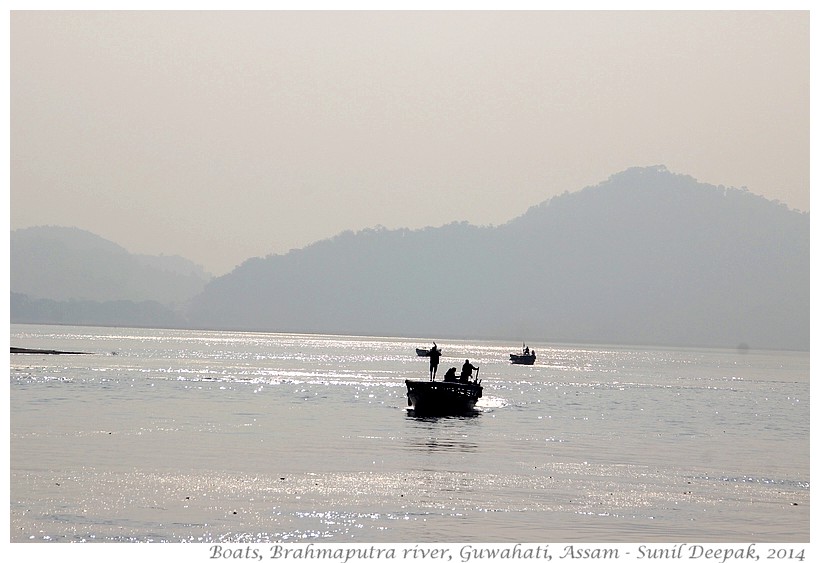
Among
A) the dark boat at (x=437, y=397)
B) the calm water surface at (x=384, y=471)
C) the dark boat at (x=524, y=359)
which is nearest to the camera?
the calm water surface at (x=384, y=471)

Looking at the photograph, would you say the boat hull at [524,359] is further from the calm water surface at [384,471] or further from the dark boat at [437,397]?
the dark boat at [437,397]

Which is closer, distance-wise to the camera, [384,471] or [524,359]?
[384,471]

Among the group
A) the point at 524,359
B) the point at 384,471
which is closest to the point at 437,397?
the point at 384,471

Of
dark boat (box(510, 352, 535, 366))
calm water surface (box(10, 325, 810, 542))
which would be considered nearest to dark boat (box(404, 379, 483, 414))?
calm water surface (box(10, 325, 810, 542))

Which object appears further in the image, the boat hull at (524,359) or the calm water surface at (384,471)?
the boat hull at (524,359)

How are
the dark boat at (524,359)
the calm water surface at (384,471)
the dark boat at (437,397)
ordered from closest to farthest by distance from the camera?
the calm water surface at (384,471)
the dark boat at (437,397)
the dark boat at (524,359)

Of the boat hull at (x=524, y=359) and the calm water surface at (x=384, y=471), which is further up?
the calm water surface at (x=384, y=471)

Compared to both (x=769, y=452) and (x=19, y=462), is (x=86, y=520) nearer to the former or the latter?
(x=19, y=462)

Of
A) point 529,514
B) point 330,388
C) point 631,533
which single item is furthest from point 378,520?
point 330,388

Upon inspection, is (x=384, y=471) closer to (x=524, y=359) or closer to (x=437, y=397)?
(x=437, y=397)

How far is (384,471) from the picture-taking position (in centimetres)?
3778

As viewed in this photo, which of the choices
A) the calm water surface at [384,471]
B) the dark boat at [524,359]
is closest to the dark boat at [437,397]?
the calm water surface at [384,471]

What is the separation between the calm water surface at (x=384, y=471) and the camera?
89.2 ft

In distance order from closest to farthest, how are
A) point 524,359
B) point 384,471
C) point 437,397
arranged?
point 384,471 → point 437,397 → point 524,359
